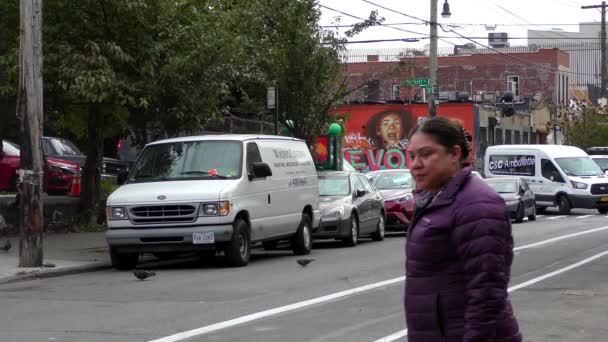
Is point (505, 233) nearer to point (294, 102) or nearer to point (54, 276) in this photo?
point (54, 276)

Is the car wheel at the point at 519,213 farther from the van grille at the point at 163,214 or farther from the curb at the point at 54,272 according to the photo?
the van grille at the point at 163,214

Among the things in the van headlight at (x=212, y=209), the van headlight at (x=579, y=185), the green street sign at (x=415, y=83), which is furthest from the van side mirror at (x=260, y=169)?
the van headlight at (x=579, y=185)

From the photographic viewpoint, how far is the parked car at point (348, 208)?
20.8m

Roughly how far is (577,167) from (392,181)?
41.2 ft

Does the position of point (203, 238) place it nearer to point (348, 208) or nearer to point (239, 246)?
point (239, 246)

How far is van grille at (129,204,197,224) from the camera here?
51.6 feet

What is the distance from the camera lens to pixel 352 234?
832 inches

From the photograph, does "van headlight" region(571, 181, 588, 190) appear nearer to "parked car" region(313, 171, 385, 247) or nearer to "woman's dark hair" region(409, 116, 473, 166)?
"parked car" region(313, 171, 385, 247)

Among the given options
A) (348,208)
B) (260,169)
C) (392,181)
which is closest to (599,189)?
(392,181)

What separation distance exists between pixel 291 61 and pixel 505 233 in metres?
23.8

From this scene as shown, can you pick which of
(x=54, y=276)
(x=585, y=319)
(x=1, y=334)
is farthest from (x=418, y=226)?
(x=54, y=276)

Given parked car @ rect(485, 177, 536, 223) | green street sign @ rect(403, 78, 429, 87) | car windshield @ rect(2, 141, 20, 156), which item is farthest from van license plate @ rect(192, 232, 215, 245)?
parked car @ rect(485, 177, 536, 223)

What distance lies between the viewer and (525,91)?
2968 inches

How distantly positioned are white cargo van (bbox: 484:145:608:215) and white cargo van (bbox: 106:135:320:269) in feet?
64.4
